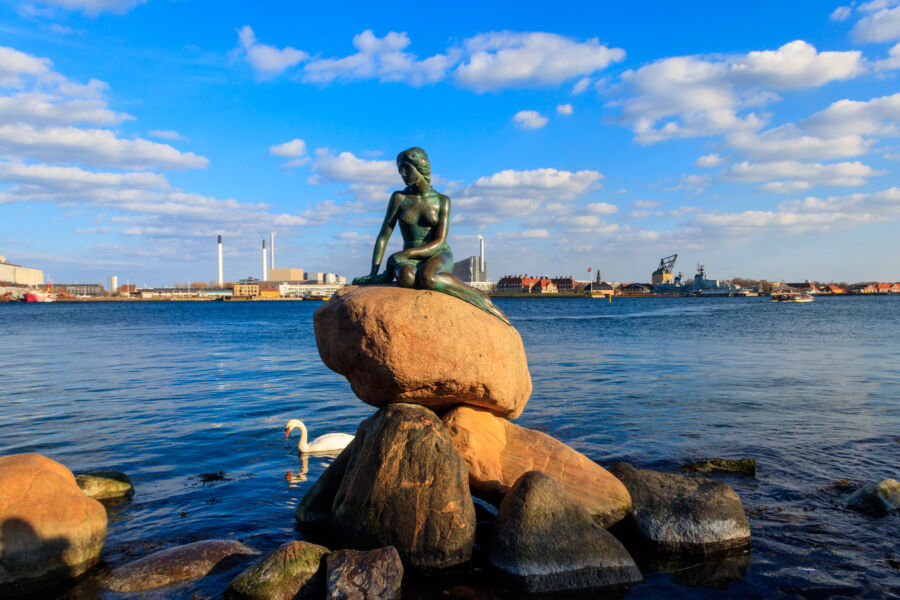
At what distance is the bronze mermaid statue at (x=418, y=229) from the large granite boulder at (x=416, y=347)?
0.37m

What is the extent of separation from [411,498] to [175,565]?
8.95ft

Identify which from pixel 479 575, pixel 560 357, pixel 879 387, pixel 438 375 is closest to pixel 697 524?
pixel 479 575

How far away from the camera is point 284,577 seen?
603 cm

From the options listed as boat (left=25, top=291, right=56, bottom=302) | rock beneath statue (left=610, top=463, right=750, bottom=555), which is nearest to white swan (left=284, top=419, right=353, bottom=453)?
rock beneath statue (left=610, top=463, right=750, bottom=555)

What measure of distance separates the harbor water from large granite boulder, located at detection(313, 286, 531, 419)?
2294 mm

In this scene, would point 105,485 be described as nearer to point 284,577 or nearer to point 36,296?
point 284,577

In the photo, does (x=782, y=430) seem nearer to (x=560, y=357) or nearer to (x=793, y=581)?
(x=793, y=581)

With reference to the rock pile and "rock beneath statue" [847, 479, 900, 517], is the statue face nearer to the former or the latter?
the rock pile

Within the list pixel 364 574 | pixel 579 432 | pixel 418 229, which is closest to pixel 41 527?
pixel 364 574

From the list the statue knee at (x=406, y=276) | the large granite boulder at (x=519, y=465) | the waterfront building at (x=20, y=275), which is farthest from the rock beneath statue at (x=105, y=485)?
the waterfront building at (x=20, y=275)

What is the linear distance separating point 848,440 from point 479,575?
986 cm

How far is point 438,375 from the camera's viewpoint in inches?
300

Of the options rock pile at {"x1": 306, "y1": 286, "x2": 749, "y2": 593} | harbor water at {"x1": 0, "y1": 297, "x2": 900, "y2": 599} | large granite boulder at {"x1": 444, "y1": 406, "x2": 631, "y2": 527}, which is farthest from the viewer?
large granite boulder at {"x1": 444, "y1": 406, "x2": 631, "y2": 527}

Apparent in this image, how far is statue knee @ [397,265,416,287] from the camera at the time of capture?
7.99 meters
